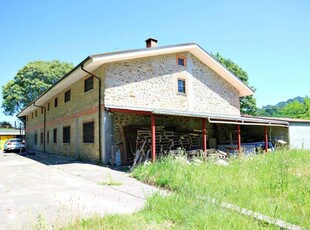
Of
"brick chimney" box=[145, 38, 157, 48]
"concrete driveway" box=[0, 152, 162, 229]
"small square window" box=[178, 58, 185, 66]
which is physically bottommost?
"concrete driveway" box=[0, 152, 162, 229]

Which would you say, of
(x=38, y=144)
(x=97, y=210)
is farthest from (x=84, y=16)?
(x=38, y=144)

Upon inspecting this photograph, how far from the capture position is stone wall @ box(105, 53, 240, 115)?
1285cm

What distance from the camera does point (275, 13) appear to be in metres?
10.0

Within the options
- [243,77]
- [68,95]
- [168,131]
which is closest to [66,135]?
[68,95]

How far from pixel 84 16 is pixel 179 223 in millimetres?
9838

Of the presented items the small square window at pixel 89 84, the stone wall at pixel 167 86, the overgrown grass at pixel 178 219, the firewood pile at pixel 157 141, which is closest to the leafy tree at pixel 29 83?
the small square window at pixel 89 84

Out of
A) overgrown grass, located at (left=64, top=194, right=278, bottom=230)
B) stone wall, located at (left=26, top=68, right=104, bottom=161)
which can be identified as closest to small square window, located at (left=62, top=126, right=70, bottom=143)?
stone wall, located at (left=26, top=68, right=104, bottom=161)

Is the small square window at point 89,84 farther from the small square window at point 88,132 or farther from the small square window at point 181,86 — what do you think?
the small square window at point 181,86

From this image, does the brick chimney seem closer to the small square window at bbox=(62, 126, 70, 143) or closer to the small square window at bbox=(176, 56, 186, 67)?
the small square window at bbox=(176, 56, 186, 67)

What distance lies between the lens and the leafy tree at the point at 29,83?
36.8m

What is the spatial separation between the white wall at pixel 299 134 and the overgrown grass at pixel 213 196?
969 centimetres

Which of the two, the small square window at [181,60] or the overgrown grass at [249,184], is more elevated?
the small square window at [181,60]

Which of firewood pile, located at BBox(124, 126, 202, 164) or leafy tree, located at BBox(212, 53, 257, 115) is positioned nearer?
firewood pile, located at BBox(124, 126, 202, 164)

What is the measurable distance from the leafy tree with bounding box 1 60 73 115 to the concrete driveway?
31.1m
